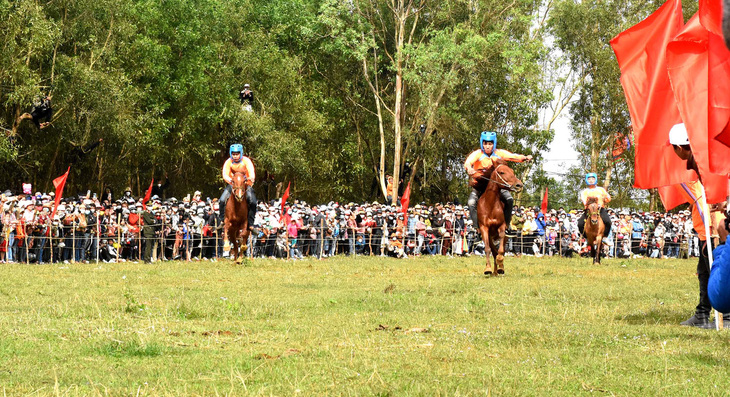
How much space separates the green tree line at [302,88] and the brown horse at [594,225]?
19757 millimetres

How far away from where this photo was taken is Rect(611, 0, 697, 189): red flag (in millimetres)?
10398

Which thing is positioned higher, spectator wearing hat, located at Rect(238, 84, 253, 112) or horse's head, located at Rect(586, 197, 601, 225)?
spectator wearing hat, located at Rect(238, 84, 253, 112)

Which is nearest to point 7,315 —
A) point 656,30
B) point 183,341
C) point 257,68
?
point 183,341

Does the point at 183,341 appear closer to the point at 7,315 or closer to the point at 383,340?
the point at 383,340

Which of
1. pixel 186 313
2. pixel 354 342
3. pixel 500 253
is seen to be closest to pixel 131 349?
pixel 354 342

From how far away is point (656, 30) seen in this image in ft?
35.9

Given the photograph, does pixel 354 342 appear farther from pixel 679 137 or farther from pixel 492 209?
pixel 492 209

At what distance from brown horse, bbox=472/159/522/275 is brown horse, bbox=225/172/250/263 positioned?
606cm

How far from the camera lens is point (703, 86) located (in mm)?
8305

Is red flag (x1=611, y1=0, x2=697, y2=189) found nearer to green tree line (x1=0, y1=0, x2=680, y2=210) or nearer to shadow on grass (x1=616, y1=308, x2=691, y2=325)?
shadow on grass (x1=616, y1=308, x2=691, y2=325)

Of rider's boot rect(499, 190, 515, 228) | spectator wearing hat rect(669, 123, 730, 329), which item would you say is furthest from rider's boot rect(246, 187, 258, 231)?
spectator wearing hat rect(669, 123, 730, 329)

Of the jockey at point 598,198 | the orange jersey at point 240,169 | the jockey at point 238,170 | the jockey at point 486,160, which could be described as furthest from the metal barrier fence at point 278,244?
the jockey at point 486,160

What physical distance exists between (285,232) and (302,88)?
2648 cm

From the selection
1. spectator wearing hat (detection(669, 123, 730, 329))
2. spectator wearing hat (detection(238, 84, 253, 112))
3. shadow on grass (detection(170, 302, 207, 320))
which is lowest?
shadow on grass (detection(170, 302, 207, 320))
